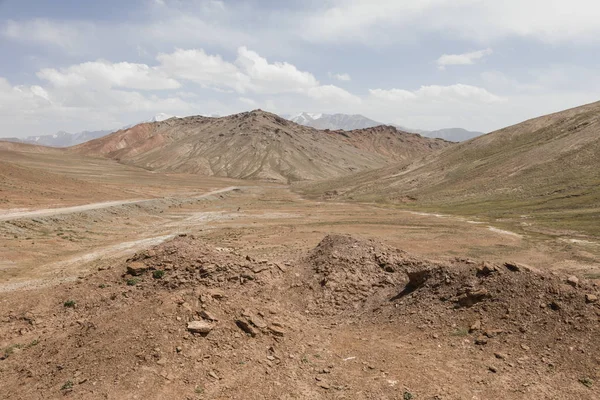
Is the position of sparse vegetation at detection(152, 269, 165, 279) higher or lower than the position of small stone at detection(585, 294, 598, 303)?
lower

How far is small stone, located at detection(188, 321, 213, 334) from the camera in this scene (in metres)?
13.7

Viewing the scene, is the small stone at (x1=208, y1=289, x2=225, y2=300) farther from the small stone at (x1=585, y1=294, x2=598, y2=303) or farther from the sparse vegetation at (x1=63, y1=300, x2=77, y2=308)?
the small stone at (x1=585, y1=294, x2=598, y2=303)

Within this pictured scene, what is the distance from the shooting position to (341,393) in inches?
496

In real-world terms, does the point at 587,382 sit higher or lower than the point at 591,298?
lower

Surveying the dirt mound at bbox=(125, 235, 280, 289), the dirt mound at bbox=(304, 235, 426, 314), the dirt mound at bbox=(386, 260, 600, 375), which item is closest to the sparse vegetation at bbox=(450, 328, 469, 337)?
the dirt mound at bbox=(386, 260, 600, 375)

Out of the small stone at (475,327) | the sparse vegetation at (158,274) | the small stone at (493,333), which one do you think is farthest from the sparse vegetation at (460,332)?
the sparse vegetation at (158,274)

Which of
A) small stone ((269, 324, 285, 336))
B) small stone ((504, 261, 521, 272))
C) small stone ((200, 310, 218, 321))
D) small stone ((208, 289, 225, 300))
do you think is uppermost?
small stone ((504, 261, 521, 272))

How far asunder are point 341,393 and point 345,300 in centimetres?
773

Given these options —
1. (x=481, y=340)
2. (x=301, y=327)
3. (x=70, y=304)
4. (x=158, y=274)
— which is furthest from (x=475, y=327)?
(x=70, y=304)

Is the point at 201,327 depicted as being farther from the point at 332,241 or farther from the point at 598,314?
the point at 598,314

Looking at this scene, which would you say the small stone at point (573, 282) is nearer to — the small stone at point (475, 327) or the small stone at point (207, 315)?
the small stone at point (475, 327)

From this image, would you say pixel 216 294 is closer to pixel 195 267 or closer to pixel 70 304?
pixel 195 267

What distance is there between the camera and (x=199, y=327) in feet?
45.2

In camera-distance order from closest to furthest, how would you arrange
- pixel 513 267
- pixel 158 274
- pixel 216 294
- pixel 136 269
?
pixel 216 294, pixel 513 267, pixel 158 274, pixel 136 269
